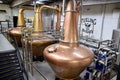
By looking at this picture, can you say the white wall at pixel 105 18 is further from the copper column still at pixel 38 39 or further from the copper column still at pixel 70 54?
the copper column still at pixel 70 54

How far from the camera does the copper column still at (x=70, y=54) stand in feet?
8.06

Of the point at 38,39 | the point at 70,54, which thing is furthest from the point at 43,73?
the point at 70,54

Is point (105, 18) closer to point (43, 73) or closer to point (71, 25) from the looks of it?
point (71, 25)

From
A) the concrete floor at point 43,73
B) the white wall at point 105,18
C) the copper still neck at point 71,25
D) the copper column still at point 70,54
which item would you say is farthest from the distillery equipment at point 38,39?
the white wall at point 105,18

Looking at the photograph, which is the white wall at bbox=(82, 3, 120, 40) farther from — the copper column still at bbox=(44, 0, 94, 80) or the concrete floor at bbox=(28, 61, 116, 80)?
the copper column still at bbox=(44, 0, 94, 80)

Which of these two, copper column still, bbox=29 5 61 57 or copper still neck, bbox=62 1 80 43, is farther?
copper column still, bbox=29 5 61 57

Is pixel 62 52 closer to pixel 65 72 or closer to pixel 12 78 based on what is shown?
pixel 65 72

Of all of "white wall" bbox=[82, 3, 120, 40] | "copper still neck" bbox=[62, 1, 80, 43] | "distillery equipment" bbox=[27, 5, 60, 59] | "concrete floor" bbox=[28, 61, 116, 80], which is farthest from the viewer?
"white wall" bbox=[82, 3, 120, 40]

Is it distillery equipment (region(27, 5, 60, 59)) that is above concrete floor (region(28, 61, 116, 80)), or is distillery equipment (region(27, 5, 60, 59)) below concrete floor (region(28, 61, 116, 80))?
above

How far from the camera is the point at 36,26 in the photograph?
14.2 ft

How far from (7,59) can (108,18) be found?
4.21 metres

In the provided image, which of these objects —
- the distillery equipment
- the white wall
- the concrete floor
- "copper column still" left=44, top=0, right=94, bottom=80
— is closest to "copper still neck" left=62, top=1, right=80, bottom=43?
"copper column still" left=44, top=0, right=94, bottom=80

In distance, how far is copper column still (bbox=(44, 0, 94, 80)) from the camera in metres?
2.46

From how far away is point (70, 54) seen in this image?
2502 millimetres
